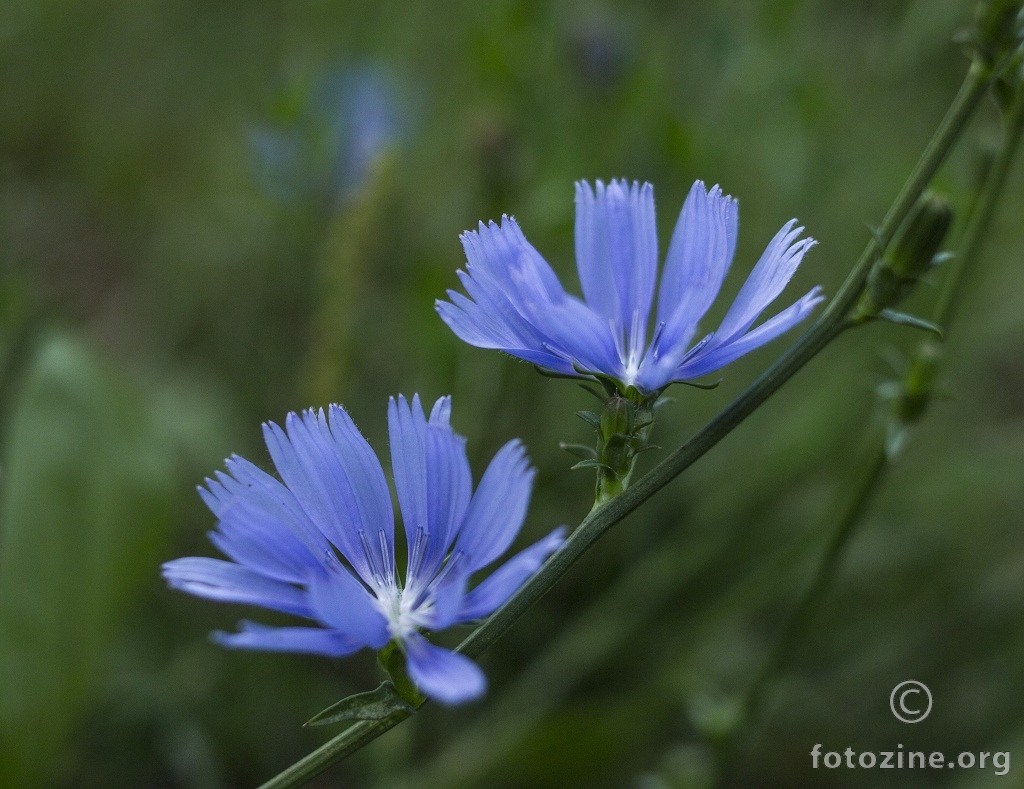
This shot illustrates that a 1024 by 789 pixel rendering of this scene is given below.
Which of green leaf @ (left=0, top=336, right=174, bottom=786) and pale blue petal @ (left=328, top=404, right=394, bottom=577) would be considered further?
green leaf @ (left=0, top=336, right=174, bottom=786)

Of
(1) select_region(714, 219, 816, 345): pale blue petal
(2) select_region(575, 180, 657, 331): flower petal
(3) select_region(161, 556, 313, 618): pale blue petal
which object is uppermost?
(2) select_region(575, 180, 657, 331): flower petal

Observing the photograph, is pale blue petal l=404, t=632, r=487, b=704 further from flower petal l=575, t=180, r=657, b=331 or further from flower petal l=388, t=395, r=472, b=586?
flower petal l=575, t=180, r=657, b=331

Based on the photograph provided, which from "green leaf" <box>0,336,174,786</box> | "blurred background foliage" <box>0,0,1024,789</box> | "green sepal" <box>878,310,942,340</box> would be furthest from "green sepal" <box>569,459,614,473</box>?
"green leaf" <box>0,336,174,786</box>

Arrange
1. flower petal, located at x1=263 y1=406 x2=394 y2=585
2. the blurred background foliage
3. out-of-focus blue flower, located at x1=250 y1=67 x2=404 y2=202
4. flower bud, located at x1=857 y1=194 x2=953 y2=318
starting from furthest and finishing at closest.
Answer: out-of-focus blue flower, located at x1=250 y1=67 x2=404 y2=202
the blurred background foliage
flower bud, located at x1=857 y1=194 x2=953 y2=318
flower petal, located at x1=263 y1=406 x2=394 y2=585

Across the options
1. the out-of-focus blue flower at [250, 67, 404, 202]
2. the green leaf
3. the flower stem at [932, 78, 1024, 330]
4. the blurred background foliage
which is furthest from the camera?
the out-of-focus blue flower at [250, 67, 404, 202]

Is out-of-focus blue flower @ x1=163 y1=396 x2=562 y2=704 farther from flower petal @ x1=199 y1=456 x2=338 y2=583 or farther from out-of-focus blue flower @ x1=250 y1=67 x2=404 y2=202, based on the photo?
out-of-focus blue flower @ x1=250 y1=67 x2=404 y2=202

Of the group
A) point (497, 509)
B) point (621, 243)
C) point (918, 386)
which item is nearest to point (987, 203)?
point (918, 386)

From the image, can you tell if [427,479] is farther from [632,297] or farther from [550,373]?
[632,297]

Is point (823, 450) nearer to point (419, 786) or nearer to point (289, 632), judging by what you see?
point (419, 786)

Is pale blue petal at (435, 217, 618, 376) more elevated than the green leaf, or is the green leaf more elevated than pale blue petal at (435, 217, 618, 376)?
the green leaf

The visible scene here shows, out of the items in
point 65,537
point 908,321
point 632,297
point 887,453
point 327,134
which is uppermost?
point 327,134
